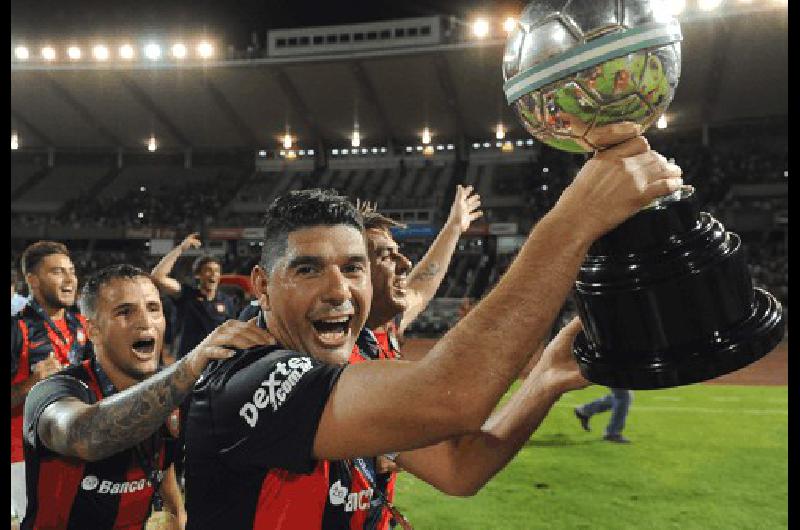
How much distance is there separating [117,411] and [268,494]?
715 millimetres

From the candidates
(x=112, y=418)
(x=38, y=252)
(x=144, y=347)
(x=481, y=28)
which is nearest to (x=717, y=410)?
(x=38, y=252)

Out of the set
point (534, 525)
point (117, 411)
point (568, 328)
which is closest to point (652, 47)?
point (568, 328)

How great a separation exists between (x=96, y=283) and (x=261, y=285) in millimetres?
1637

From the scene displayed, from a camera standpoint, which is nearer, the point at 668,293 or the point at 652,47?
the point at 652,47

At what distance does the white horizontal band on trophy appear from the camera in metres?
1.42

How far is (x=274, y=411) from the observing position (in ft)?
4.68

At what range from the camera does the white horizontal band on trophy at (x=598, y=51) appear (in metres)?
1.42

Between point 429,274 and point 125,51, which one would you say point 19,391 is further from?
point 125,51

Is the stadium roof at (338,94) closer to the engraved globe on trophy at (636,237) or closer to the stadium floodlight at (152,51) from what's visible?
the stadium floodlight at (152,51)

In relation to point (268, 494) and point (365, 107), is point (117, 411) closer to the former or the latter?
point (268, 494)

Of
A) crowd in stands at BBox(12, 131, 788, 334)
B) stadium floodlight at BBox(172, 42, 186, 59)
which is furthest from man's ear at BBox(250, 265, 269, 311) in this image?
stadium floodlight at BBox(172, 42, 186, 59)

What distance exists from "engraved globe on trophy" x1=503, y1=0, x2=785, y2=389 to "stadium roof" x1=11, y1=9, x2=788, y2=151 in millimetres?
24897

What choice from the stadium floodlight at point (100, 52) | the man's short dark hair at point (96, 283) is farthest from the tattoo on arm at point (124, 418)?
the stadium floodlight at point (100, 52)

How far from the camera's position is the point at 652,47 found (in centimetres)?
146
